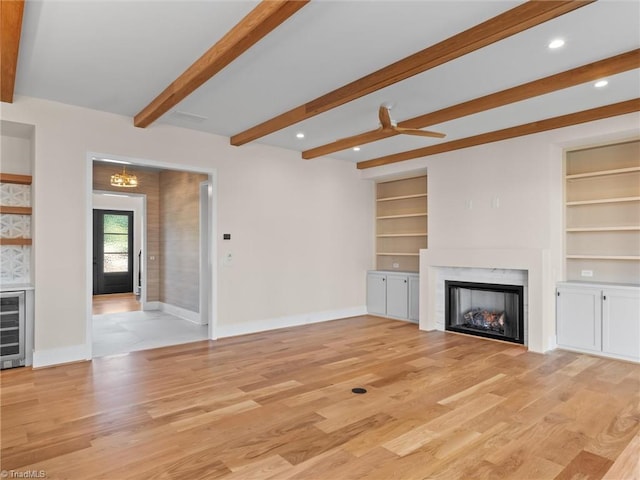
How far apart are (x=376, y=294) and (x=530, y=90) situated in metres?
4.41

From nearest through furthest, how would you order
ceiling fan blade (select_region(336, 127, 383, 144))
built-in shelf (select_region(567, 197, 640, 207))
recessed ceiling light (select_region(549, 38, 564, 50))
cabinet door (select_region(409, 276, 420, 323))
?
1. recessed ceiling light (select_region(549, 38, 564, 50))
2. built-in shelf (select_region(567, 197, 640, 207))
3. ceiling fan blade (select_region(336, 127, 383, 144))
4. cabinet door (select_region(409, 276, 420, 323))

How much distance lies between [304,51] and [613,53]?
2526mm

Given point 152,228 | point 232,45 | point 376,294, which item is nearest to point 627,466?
point 232,45

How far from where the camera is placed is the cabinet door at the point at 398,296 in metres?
6.80

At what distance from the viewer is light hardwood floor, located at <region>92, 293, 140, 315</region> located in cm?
806

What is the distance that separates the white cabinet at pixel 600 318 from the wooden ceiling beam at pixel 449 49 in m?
3.32

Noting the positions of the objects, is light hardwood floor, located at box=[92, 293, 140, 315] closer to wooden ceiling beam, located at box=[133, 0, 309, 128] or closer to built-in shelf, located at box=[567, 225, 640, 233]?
wooden ceiling beam, located at box=[133, 0, 309, 128]

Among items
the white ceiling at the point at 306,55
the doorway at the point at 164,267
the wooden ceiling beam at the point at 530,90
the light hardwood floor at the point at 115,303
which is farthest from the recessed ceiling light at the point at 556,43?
the light hardwood floor at the point at 115,303

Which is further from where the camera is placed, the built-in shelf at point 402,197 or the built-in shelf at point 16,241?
the built-in shelf at point 402,197

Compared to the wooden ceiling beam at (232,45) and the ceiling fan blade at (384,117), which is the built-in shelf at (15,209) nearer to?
the wooden ceiling beam at (232,45)

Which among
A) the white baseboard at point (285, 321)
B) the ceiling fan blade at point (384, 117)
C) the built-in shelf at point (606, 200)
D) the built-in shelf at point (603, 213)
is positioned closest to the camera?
the ceiling fan blade at point (384, 117)

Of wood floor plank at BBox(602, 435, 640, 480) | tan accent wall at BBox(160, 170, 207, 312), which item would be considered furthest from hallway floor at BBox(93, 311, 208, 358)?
wood floor plank at BBox(602, 435, 640, 480)

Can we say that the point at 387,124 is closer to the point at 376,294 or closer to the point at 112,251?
the point at 376,294

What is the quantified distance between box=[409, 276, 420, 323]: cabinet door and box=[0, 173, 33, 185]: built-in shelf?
5.51 m
